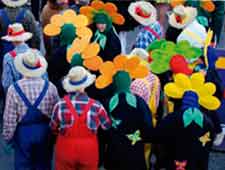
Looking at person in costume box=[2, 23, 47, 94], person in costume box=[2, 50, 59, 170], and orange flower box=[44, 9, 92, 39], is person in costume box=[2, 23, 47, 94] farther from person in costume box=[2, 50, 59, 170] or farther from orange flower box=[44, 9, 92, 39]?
person in costume box=[2, 50, 59, 170]

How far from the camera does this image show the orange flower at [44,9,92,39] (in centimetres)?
594

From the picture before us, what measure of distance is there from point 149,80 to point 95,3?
158 centimetres

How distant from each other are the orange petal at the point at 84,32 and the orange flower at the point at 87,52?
12 cm

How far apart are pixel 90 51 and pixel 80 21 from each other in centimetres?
66

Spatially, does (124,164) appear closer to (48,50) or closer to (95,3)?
(95,3)

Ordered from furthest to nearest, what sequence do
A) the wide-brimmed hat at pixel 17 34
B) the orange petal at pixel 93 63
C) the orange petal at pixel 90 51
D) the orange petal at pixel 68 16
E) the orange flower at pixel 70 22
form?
the orange petal at pixel 68 16 → the orange flower at pixel 70 22 → the wide-brimmed hat at pixel 17 34 → the orange petal at pixel 90 51 → the orange petal at pixel 93 63

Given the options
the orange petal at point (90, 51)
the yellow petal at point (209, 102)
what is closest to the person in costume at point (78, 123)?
the orange petal at point (90, 51)

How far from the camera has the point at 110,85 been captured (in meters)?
4.99

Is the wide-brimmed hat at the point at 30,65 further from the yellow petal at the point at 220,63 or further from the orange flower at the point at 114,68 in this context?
the yellow petal at the point at 220,63

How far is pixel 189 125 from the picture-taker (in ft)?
15.3

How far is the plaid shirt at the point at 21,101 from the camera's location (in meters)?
4.83

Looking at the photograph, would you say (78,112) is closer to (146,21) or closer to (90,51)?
(90,51)

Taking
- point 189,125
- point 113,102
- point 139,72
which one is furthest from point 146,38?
point 189,125

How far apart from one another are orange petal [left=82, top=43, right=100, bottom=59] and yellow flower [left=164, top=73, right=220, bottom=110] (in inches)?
40.0
